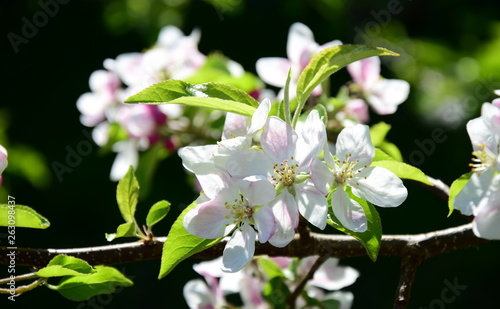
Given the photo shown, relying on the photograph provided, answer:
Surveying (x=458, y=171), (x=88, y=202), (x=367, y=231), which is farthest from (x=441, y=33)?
(x=367, y=231)

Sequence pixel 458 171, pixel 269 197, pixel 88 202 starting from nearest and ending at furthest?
pixel 269 197
pixel 458 171
pixel 88 202

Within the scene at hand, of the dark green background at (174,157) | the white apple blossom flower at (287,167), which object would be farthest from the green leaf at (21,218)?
the dark green background at (174,157)

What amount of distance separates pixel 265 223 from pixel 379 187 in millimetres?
144

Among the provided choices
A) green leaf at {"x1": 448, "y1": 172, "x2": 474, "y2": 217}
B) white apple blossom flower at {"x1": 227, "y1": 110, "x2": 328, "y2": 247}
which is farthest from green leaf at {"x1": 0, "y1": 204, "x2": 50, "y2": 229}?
green leaf at {"x1": 448, "y1": 172, "x2": 474, "y2": 217}

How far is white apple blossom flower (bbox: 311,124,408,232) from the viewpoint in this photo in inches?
28.4

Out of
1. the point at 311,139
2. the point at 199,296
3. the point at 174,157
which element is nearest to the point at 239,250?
the point at 311,139

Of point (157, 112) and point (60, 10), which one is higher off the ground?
point (157, 112)

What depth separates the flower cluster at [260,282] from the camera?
3.71 ft

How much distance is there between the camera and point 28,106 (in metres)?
4.31

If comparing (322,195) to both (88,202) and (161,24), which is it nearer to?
(161,24)

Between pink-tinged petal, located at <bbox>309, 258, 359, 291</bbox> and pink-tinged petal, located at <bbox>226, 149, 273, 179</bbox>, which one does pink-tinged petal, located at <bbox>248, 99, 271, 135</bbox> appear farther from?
pink-tinged petal, located at <bbox>309, 258, 359, 291</bbox>

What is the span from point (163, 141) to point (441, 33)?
114 inches

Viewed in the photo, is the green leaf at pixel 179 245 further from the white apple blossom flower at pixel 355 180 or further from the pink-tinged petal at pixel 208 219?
the white apple blossom flower at pixel 355 180

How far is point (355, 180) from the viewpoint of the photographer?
0.76 metres
